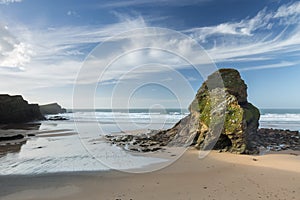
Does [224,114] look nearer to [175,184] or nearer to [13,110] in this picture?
[175,184]

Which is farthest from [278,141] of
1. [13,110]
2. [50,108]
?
[50,108]

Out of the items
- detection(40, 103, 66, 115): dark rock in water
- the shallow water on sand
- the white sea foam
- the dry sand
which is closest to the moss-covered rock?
the dry sand

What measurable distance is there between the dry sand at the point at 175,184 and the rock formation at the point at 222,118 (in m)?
2.18

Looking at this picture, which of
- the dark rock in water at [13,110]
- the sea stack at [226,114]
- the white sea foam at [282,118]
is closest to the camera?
the sea stack at [226,114]

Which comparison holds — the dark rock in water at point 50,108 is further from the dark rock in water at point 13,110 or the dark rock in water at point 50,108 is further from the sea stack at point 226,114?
the sea stack at point 226,114

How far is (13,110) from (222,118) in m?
33.2

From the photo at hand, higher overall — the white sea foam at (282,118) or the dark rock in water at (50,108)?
the dark rock in water at (50,108)

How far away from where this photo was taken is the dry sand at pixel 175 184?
18.4ft

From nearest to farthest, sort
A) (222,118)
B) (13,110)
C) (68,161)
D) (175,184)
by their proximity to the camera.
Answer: (175,184), (68,161), (222,118), (13,110)

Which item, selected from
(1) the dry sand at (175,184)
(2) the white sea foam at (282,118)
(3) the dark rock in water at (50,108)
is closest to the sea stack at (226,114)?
(1) the dry sand at (175,184)

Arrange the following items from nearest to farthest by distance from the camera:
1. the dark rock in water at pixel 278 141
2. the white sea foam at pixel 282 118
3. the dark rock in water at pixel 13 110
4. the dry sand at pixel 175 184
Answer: the dry sand at pixel 175 184 < the dark rock in water at pixel 278 141 < the dark rock in water at pixel 13 110 < the white sea foam at pixel 282 118

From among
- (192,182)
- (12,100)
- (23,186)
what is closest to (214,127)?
(192,182)

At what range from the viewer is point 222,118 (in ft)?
36.7

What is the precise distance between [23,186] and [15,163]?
3.30 metres
